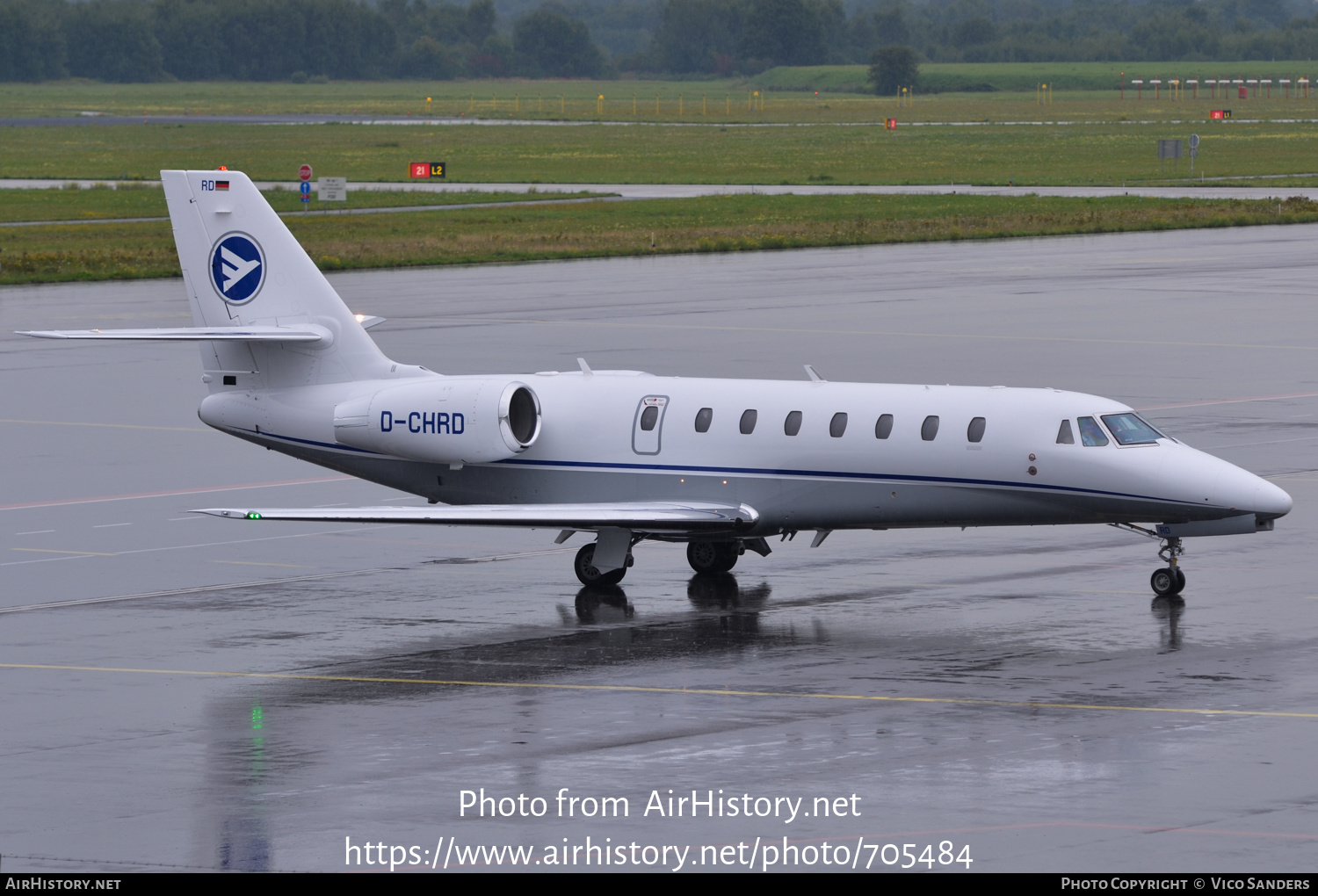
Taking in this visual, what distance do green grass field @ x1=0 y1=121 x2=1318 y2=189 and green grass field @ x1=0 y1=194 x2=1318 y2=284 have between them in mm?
19844

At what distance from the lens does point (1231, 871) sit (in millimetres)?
15562

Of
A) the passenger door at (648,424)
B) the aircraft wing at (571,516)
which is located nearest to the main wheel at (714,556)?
the aircraft wing at (571,516)

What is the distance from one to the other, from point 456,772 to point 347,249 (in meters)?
68.1

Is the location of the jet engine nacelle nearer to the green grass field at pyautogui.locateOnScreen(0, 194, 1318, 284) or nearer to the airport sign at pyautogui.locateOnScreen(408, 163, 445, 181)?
the green grass field at pyautogui.locateOnScreen(0, 194, 1318, 284)

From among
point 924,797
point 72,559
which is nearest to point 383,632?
point 72,559

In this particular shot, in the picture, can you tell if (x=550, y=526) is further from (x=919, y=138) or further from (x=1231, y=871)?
(x=919, y=138)

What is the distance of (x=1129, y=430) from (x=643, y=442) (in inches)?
250

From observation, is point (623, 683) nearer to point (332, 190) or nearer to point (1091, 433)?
point (1091, 433)

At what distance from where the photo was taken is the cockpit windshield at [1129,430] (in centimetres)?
2681

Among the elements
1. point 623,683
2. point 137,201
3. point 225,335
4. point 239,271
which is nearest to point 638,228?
point 137,201

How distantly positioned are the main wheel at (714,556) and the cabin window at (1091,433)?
5.22 m

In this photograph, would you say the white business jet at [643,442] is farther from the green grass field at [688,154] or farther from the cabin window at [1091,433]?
the green grass field at [688,154]

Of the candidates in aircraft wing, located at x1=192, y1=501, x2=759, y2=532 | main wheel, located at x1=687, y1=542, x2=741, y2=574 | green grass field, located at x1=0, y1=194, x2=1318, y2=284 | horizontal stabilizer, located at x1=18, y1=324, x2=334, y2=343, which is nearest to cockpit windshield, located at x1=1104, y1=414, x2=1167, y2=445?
aircraft wing, located at x1=192, y1=501, x2=759, y2=532

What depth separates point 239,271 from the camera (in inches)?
1262
